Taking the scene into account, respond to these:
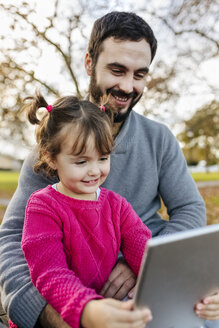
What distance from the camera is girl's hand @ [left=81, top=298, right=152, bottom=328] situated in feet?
3.25

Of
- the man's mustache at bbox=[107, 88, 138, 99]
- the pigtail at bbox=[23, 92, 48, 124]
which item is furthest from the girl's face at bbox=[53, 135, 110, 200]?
the man's mustache at bbox=[107, 88, 138, 99]

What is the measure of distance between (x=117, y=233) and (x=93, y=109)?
0.55 meters

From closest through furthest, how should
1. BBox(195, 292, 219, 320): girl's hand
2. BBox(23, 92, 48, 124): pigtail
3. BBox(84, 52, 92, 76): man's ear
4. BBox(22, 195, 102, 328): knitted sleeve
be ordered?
BBox(22, 195, 102, 328): knitted sleeve < BBox(195, 292, 219, 320): girl's hand < BBox(23, 92, 48, 124): pigtail < BBox(84, 52, 92, 76): man's ear

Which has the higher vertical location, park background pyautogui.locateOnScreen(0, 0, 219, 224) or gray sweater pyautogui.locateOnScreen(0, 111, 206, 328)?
park background pyautogui.locateOnScreen(0, 0, 219, 224)

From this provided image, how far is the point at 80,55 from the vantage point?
590 centimetres

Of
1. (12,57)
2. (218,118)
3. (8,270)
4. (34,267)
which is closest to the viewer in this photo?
(34,267)

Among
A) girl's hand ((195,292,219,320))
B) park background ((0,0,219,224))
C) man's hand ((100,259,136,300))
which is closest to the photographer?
girl's hand ((195,292,219,320))

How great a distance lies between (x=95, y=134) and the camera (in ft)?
4.63

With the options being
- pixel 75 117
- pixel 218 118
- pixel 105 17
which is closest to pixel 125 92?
pixel 105 17

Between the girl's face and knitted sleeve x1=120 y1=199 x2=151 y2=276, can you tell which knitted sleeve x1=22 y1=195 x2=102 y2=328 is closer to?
the girl's face

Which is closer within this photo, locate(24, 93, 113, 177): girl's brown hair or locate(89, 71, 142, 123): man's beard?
locate(24, 93, 113, 177): girl's brown hair

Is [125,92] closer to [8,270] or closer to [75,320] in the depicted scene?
[8,270]

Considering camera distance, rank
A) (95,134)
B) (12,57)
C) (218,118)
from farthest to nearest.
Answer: (218,118), (12,57), (95,134)

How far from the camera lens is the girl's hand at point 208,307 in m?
1.22
